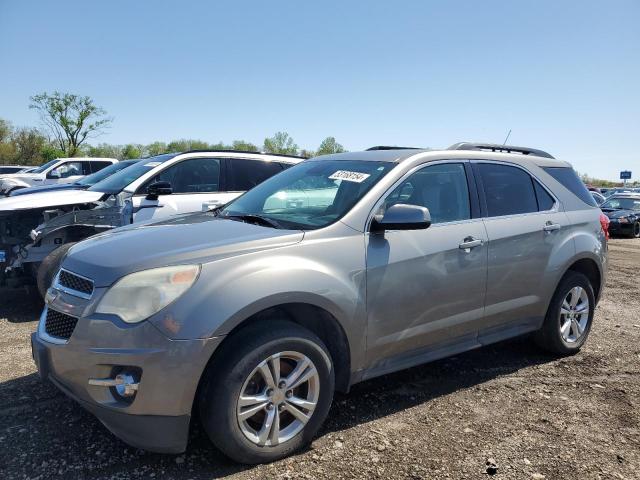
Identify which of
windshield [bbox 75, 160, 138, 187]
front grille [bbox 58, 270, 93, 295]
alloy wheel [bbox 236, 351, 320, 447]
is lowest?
alloy wheel [bbox 236, 351, 320, 447]

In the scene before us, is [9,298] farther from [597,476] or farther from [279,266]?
[597,476]

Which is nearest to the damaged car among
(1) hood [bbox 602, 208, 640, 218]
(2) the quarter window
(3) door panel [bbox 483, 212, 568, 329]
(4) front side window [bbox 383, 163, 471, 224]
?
(4) front side window [bbox 383, 163, 471, 224]

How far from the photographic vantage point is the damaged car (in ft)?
18.7

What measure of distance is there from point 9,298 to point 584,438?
656 cm

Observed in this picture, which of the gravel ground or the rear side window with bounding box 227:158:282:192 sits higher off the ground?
the rear side window with bounding box 227:158:282:192

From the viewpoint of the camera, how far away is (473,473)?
2885 millimetres

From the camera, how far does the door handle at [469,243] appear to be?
3.73 metres

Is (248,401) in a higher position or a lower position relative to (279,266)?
lower

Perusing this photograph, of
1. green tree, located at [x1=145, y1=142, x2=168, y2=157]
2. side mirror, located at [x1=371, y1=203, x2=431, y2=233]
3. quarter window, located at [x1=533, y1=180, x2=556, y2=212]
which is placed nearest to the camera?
side mirror, located at [x1=371, y1=203, x2=431, y2=233]

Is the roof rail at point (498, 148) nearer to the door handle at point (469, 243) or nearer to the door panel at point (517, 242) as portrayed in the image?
the door panel at point (517, 242)

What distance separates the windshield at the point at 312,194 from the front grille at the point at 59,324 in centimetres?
135

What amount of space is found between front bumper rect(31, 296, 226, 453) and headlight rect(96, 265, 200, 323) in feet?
0.21

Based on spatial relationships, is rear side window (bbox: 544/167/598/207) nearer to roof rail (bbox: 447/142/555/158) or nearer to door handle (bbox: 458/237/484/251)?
roof rail (bbox: 447/142/555/158)

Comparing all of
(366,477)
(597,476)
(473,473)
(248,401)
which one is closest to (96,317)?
(248,401)
